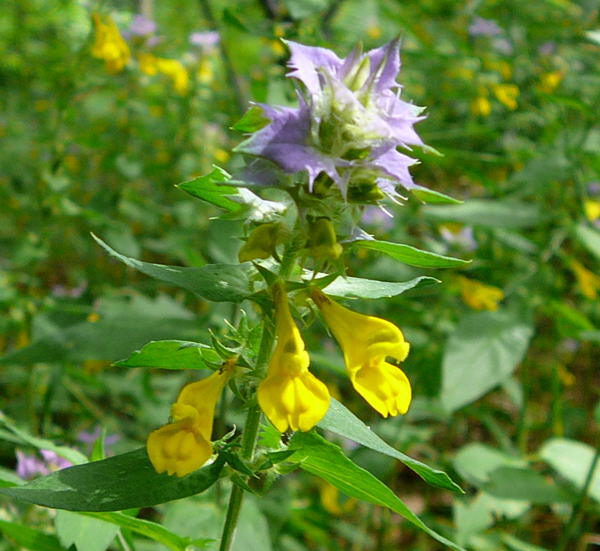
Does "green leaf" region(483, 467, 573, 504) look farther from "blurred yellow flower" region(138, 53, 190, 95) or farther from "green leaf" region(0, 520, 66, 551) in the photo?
"blurred yellow flower" region(138, 53, 190, 95)

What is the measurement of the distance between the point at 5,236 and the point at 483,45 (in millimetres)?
2782

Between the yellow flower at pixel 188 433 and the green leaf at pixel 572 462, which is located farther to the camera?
the green leaf at pixel 572 462

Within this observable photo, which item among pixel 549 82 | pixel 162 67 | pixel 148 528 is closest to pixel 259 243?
pixel 148 528

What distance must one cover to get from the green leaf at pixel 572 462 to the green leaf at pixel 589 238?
1.93 ft

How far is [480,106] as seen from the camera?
3172mm

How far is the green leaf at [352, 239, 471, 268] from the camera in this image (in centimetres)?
87

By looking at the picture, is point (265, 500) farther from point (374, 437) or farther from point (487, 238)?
point (374, 437)

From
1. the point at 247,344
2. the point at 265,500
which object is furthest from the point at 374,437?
the point at 265,500

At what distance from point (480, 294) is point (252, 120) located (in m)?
1.63

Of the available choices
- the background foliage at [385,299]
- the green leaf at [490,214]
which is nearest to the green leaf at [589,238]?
the background foliage at [385,299]

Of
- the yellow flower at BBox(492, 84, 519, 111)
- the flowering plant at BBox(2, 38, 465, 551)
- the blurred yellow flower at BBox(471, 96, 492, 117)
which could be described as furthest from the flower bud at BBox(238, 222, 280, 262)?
the blurred yellow flower at BBox(471, 96, 492, 117)

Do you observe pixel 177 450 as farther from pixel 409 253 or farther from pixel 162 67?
pixel 162 67

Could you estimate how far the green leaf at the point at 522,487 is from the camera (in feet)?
6.23

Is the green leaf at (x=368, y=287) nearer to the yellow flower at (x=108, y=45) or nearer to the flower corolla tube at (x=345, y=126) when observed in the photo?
the flower corolla tube at (x=345, y=126)
